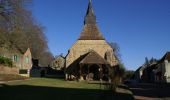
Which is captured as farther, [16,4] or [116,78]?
[16,4]

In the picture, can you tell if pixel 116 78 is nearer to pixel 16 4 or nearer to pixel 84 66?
pixel 16 4

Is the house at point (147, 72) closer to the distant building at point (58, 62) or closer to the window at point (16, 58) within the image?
the distant building at point (58, 62)

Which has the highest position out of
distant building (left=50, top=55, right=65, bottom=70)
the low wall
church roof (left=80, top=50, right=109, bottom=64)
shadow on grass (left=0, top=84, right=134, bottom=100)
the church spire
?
the church spire

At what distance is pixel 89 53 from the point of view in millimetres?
55469

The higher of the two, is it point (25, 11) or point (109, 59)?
point (25, 11)

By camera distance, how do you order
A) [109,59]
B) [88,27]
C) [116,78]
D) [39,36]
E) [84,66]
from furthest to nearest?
1. [39,36]
2. [88,27]
3. [109,59]
4. [84,66]
5. [116,78]

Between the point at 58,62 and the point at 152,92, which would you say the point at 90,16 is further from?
the point at 58,62

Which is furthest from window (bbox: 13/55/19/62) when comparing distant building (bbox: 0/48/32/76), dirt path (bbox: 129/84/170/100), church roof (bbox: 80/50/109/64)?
dirt path (bbox: 129/84/170/100)

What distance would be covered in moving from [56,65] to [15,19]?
64.4 m

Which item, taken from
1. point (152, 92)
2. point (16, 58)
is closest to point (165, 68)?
point (16, 58)

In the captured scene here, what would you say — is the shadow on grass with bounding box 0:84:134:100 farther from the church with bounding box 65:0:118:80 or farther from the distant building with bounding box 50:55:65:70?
the distant building with bounding box 50:55:65:70

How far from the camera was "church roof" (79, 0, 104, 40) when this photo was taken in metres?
60.8

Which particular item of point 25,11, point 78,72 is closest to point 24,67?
point 78,72

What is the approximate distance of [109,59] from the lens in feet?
191
